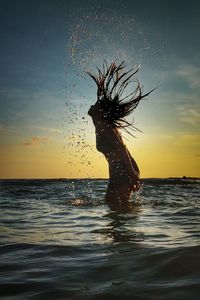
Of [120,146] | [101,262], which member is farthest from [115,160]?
[101,262]

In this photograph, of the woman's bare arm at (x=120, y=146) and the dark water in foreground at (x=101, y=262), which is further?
the woman's bare arm at (x=120, y=146)

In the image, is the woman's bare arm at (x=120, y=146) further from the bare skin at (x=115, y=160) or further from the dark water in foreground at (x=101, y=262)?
the dark water in foreground at (x=101, y=262)

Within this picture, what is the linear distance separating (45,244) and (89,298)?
2017 millimetres

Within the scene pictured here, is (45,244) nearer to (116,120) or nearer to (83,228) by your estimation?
(83,228)

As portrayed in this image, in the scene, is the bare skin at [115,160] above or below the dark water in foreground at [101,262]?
above

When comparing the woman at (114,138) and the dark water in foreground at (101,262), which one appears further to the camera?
the woman at (114,138)

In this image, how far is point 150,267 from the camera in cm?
322

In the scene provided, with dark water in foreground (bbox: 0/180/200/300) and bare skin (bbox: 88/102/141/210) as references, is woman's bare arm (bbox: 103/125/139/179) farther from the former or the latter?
dark water in foreground (bbox: 0/180/200/300)

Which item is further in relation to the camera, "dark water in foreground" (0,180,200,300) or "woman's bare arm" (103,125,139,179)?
"woman's bare arm" (103,125,139,179)

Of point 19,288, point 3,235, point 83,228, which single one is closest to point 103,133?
point 83,228

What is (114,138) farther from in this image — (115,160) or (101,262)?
(101,262)

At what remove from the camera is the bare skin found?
10328 millimetres

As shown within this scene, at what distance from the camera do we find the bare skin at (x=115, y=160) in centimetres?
1033

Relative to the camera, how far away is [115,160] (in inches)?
409
